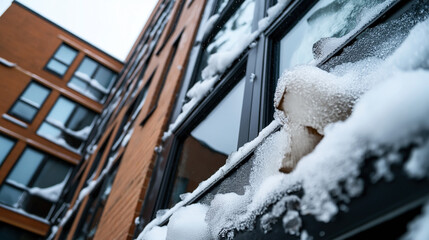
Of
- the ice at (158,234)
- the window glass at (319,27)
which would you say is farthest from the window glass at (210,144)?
the ice at (158,234)

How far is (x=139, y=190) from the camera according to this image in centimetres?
266

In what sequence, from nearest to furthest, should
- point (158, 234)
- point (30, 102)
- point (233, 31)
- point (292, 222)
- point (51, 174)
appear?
1. point (292, 222)
2. point (158, 234)
3. point (233, 31)
4. point (51, 174)
5. point (30, 102)

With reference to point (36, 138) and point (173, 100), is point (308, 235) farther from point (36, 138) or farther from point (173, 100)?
point (36, 138)

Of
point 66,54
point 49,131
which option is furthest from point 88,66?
point 49,131

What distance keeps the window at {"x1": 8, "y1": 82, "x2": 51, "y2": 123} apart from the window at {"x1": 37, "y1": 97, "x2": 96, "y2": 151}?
0.48 meters

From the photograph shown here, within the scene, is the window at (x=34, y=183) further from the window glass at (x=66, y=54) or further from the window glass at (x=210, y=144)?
the window glass at (x=210, y=144)

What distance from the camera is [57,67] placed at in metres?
12.2

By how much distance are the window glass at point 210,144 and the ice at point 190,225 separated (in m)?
0.80

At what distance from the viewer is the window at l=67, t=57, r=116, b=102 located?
12.6 meters

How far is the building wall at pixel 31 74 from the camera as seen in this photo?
9.43 metres

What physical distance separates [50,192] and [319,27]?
10547mm

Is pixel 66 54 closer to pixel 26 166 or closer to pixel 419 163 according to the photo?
pixel 26 166

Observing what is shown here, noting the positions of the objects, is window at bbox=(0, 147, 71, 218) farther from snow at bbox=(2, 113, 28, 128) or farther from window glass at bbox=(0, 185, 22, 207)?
snow at bbox=(2, 113, 28, 128)

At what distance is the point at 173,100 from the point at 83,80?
11.1 meters
